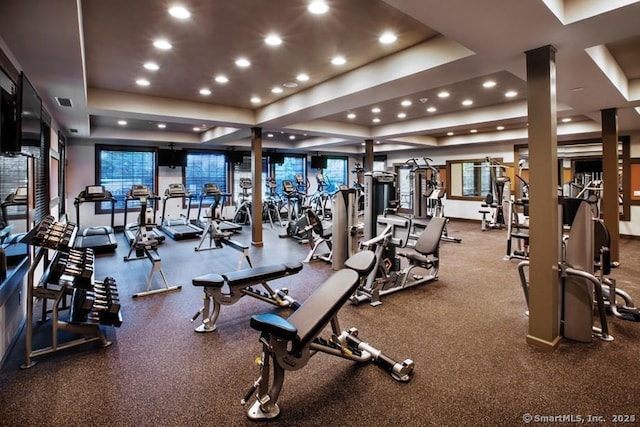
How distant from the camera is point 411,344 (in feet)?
9.30

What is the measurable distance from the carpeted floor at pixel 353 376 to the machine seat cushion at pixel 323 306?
46 centimetres

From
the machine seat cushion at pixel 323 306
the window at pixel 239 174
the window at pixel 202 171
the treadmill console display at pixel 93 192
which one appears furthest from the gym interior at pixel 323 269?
the window at pixel 239 174

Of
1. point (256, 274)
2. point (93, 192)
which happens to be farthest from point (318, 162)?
point (256, 274)

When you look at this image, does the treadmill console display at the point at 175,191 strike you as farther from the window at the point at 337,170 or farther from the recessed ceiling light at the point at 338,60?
the window at the point at 337,170

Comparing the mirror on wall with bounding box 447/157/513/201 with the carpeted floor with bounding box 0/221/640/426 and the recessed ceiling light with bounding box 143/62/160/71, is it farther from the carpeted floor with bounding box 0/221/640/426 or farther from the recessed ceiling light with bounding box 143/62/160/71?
the recessed ceiling light with bounding box 143/62/160/71

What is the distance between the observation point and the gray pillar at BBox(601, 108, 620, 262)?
516 cm

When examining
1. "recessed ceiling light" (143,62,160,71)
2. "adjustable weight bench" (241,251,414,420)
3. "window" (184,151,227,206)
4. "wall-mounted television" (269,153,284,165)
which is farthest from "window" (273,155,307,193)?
"adjustable weight bench" (241,251,414,420)

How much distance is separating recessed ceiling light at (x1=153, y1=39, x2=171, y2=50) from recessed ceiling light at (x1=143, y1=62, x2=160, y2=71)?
559 mm

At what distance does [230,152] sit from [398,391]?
1003 centimetres

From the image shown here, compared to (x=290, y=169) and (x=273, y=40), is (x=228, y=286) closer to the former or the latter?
(x=273, y=40)

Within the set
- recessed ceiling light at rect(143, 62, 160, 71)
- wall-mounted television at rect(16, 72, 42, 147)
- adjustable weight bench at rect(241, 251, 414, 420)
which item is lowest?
adjustable weight bench at rect(241, 251, 414, 420)

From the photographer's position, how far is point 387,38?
3412 mm

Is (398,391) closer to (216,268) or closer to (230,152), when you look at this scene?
(216,268)

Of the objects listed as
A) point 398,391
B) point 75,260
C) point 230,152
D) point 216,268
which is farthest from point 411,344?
point 230,152
